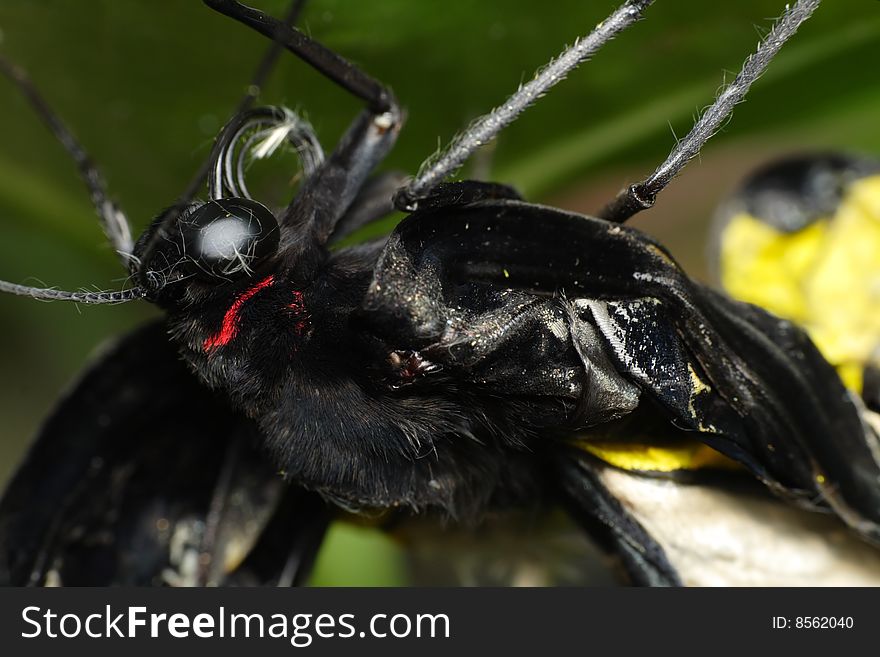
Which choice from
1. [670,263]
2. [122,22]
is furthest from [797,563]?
[122,22]

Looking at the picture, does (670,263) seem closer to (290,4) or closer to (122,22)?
(290,4)

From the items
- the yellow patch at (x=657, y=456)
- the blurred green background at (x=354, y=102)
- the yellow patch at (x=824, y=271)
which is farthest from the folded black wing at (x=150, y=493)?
the yellow patch at (x=824, y=271)

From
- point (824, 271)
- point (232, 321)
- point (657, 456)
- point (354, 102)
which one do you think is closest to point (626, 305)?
point (657, 456)

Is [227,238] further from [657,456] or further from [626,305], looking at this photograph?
[657,456]

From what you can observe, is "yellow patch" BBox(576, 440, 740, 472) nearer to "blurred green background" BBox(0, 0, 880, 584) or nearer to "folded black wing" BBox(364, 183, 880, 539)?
"folded black wing" BBox(364, 183, 880, 539)

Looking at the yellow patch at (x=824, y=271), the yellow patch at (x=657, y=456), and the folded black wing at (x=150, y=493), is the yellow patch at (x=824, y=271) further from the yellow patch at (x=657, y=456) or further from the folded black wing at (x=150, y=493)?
the folded black wing at (x=150, y=493)

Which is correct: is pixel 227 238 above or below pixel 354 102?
below
